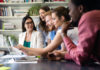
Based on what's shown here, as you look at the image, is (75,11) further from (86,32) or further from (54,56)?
(54,56)

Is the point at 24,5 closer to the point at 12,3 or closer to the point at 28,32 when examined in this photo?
the point at 12,3

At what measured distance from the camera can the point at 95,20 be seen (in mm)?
1086

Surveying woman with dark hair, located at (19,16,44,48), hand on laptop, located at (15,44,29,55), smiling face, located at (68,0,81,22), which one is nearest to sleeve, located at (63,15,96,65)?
smiling face, located at (68,0,81,22)

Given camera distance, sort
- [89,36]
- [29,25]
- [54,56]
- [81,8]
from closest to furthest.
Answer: [89,36]
[81,8]
[54,56]
[29,25]

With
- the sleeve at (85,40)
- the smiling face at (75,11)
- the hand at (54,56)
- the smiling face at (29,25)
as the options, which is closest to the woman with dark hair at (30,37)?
the smiling face at (29,25)

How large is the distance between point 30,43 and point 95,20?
186 centimetres

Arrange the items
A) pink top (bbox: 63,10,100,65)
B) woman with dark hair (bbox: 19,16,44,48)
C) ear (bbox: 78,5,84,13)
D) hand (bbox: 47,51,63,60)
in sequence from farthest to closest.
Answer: woman with dark hair (bbox: 19,16,44,48), hand (bbox: 47,51,63,60), ear (bbox: 78,5,84,13), pink top (bbox: 63,10,100,65)

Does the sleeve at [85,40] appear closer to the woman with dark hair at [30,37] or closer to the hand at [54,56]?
the hand at [54,56]

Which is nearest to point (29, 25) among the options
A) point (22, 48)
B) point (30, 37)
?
point (30, 37)

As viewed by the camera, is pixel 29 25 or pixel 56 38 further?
pixel 29 25

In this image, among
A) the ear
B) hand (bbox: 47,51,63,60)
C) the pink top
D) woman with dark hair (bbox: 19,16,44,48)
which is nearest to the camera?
the pink top

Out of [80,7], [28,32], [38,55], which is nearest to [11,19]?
[28,32]

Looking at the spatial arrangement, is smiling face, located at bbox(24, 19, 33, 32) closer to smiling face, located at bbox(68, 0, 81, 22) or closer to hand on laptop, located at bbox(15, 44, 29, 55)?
hand on laptop, located at bbox(15, 44, 29, 55)

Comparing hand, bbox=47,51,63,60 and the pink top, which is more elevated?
the pink top
